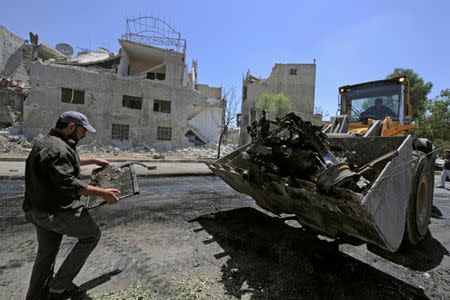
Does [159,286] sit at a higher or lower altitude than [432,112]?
lower

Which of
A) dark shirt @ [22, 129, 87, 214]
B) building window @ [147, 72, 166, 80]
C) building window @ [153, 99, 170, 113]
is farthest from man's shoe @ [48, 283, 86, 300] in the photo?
building window @ [147, 72, 166, 80]

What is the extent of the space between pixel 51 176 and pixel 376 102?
587 cm

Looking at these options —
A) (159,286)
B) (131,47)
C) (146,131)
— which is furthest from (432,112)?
(159,286)

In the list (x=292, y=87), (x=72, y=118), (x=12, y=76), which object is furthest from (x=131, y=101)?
(x=72, y=118)

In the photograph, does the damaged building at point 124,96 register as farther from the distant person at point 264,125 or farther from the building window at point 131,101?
the distant person at point 264,125

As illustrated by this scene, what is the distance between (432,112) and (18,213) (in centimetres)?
3213

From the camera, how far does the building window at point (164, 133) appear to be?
2414 centimetres

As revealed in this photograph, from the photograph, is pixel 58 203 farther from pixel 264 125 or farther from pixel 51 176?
pixel 264 125

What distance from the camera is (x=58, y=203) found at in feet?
8.00

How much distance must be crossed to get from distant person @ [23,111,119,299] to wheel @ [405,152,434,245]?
138 inches

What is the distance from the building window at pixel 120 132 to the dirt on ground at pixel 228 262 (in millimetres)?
18143

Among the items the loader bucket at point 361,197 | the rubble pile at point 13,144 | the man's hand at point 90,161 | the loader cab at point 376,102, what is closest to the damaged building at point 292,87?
the rubble pile at point 13,144

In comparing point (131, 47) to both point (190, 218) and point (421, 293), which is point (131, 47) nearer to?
point (190, 218)

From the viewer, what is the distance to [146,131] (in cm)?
2345
